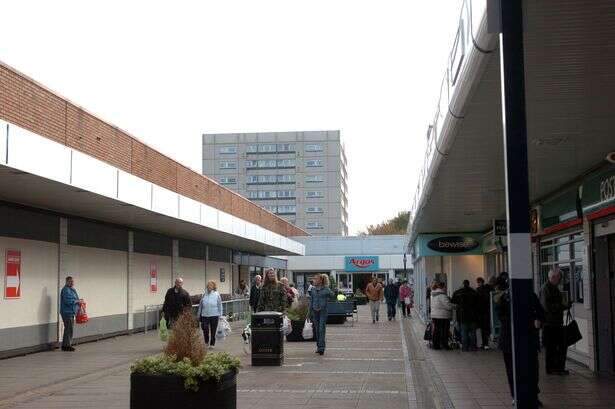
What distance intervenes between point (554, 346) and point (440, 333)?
5161mm

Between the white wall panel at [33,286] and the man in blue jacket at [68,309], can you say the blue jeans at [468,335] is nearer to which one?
the man in blue jacket at [68,309]

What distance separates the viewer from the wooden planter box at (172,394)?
713 centimetres

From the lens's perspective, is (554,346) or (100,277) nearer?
(554,346)

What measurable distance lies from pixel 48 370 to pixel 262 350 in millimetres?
3673

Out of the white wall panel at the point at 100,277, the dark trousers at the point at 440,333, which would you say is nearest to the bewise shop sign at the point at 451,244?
the dark trousers at the point at 440,333

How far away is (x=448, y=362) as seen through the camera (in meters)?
14.8

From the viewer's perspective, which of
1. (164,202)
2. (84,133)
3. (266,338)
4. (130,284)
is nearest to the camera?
(266,338)

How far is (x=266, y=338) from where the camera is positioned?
1388 centimetres

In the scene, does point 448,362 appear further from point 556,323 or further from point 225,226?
point 225,226

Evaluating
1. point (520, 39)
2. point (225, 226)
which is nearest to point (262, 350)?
point (520, 39)

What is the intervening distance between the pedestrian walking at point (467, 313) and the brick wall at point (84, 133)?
8.38m

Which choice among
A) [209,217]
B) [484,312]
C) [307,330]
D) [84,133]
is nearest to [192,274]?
[209,217]

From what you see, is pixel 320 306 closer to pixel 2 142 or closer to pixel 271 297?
pixel 271 297

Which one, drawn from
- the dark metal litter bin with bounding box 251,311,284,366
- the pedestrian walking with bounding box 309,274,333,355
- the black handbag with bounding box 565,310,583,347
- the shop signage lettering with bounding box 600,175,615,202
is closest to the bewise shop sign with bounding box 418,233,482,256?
the pedestrian walking with bounding box 309,274,333,355
